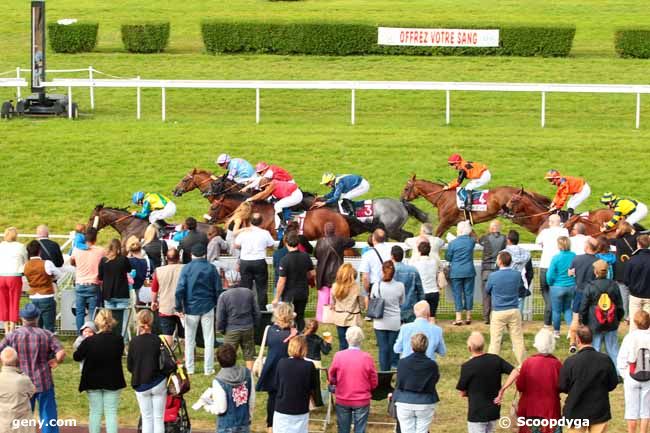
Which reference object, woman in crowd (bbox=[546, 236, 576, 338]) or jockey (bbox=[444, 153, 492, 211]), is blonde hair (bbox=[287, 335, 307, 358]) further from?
jockey (bbox=[444, 153, 492, 211])

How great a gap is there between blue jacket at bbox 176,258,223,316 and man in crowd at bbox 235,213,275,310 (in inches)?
44.9

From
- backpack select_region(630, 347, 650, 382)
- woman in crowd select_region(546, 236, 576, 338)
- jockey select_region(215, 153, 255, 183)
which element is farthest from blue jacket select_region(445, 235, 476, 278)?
backpack select_region(630, 347, 650, 382)

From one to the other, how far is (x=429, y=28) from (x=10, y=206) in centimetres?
1531

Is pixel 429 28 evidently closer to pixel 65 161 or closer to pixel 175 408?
pixel 65 161

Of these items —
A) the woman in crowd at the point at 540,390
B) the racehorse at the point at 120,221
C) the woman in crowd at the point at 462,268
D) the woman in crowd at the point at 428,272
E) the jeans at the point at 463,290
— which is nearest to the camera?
the woman in crowd at the point at 540,390

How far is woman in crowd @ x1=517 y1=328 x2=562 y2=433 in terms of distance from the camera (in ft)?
28.8

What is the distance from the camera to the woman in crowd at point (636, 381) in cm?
938

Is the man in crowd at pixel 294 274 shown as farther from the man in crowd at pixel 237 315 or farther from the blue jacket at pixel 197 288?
the man in crowd at pixel 237 315

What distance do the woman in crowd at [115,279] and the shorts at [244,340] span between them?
1542 millimetres

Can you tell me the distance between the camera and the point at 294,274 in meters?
11.9

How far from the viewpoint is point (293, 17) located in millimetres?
35469

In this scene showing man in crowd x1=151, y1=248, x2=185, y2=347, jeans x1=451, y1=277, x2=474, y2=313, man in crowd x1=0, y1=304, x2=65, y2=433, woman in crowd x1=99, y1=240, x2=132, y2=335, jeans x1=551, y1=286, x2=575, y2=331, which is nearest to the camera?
man in crowd x1=0, y1=304, x2=65, y2=433

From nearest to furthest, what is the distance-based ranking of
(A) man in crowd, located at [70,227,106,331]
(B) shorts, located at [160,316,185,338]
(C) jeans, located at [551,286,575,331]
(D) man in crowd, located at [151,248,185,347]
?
(D) man in crowd, located at [151,248,185,347] → (B) shorts, located at [160,316,185,338] → (A) man in crowd, located at [70,227,106,331] → (C) jeans, located at [551,286,575,331]

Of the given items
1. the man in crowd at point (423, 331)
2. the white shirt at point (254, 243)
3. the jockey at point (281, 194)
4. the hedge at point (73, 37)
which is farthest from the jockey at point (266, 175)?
the hedge at point (73, 37)
